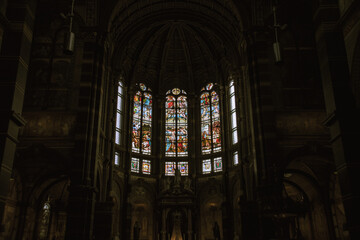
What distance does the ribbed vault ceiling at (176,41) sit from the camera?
26.7m

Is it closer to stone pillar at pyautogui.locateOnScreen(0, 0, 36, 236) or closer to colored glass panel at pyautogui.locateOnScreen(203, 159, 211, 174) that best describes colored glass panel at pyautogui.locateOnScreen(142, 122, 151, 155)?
colored glass panel at pyautogui.locateOnScreen(203, 159, 211, 174)

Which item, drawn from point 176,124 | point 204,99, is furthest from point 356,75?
point 176,124

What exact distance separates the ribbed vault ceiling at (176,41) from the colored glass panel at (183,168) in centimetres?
673

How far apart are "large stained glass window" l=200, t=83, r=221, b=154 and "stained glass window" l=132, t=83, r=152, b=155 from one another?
15.5 feet

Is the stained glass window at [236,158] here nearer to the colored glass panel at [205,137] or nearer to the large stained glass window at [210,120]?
the large stained glass window at [210,120]

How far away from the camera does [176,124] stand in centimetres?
3319

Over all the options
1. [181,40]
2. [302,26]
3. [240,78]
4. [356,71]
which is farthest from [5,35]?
[181,40]

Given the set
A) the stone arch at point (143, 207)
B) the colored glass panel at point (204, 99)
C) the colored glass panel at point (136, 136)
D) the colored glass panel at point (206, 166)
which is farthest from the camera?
the colored glass panel at point (204, 99)

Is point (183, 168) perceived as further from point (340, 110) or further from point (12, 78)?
point (12, 78)

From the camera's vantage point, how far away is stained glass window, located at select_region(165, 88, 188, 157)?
1278 inches

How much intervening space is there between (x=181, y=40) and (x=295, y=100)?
15035 mm

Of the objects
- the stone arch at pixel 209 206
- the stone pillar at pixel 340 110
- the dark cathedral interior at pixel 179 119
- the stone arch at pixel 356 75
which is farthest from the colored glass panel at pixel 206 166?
the stone arch at pixel 356 75

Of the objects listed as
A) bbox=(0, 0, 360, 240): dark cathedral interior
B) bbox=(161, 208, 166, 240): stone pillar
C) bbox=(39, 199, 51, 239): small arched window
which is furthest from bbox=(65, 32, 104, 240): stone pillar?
bbox=(161, 208, 166, 240): stone pillar

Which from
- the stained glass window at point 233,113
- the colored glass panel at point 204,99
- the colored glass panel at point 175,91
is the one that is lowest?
the stained glass window at point 233,113
